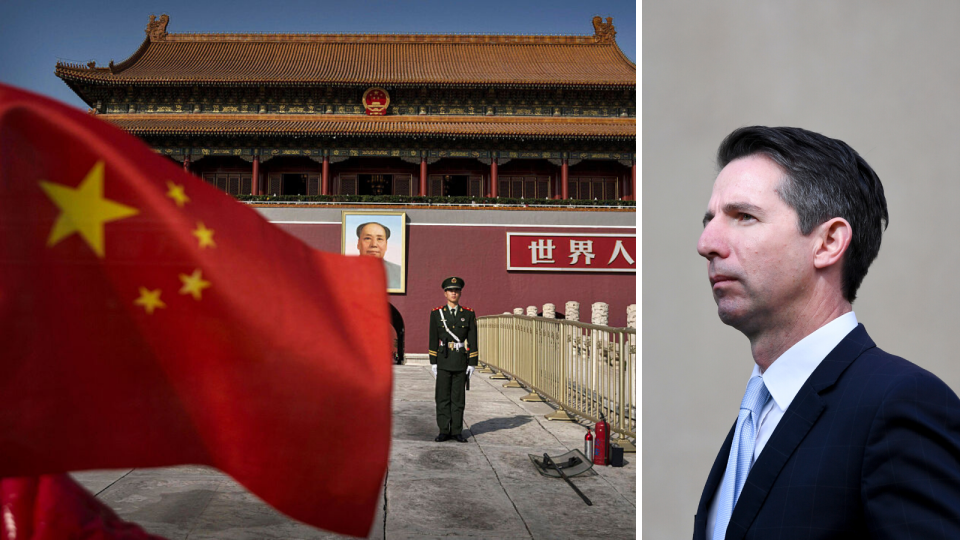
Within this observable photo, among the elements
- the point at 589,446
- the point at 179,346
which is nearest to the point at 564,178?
the point at 589,446

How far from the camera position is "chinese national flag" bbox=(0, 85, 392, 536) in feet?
1.76

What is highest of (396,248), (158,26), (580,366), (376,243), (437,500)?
(396,248)

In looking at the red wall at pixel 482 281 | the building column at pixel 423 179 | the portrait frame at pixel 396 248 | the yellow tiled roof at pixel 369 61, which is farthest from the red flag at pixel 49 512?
the building column at pixel 423 179

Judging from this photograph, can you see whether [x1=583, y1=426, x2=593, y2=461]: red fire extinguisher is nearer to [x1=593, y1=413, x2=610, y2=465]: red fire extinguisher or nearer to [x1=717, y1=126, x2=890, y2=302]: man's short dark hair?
[x1=593, y1=413, x2=610, y2=465]: red fire extinguisher

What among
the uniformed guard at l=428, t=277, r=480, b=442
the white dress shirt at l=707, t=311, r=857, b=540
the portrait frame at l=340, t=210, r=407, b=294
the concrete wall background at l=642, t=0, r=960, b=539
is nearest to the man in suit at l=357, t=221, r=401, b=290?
the portrait frame at l=340, t=210, r=407, b=294

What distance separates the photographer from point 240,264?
2.00 feet

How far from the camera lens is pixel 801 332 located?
77 centimetres

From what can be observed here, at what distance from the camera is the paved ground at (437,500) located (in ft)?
9.30

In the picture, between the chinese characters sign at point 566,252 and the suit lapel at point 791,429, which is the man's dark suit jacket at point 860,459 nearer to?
the suit lapel at point 791,429

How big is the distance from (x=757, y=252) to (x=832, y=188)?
0.37 ft

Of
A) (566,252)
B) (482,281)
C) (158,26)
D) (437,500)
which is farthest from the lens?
(566,252)

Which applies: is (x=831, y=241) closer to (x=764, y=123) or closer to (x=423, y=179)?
(x=764, y=123)

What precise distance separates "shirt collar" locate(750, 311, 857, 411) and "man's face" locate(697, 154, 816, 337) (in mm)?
34

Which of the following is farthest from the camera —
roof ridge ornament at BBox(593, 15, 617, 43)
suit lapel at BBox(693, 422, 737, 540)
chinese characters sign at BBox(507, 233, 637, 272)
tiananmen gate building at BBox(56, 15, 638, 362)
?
chinese characters sign at BBox(507, 233, 637, 272)
